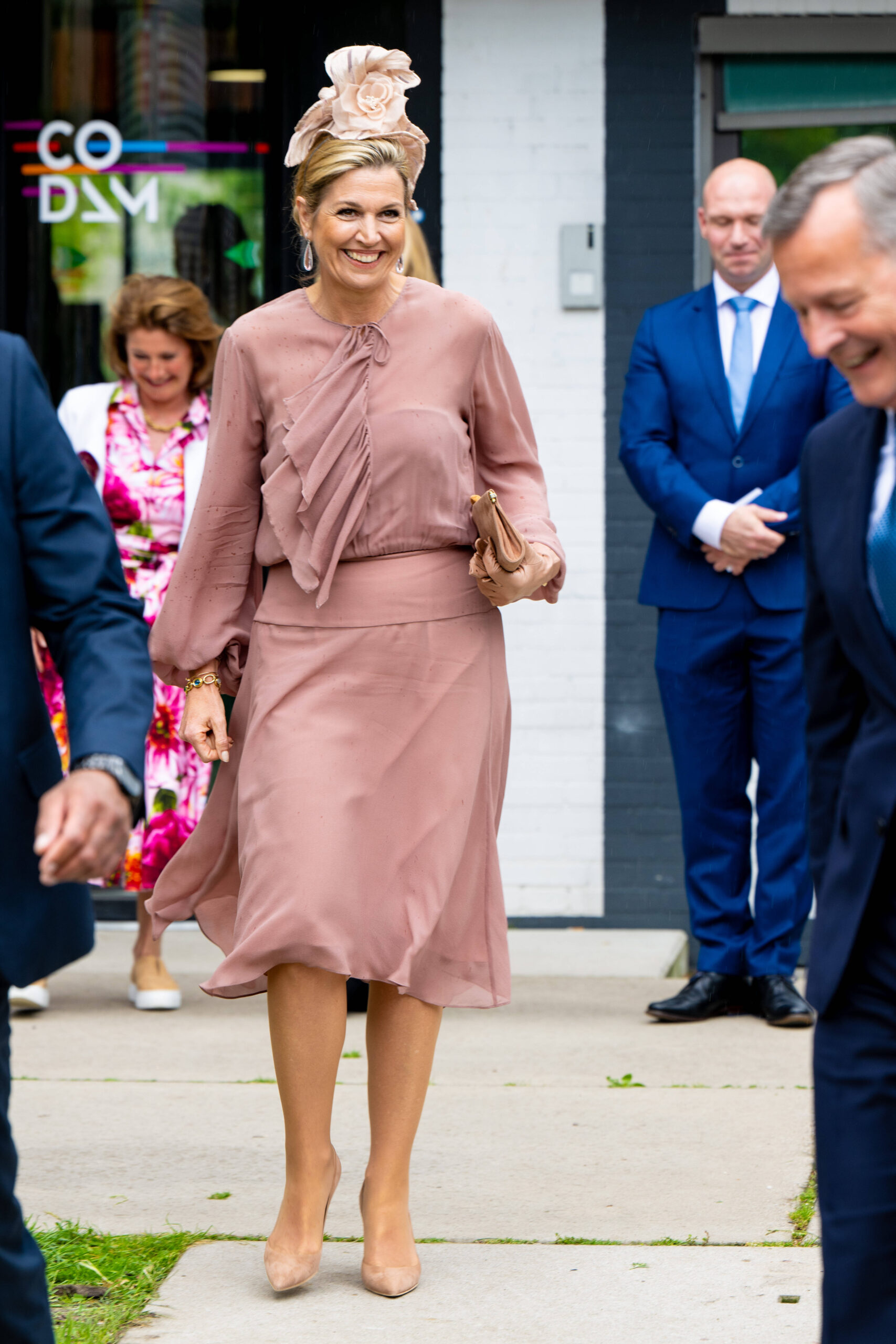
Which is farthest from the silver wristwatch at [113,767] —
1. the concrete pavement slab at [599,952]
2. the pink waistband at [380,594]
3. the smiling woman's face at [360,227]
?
the concrete pavement slab at [599,952]

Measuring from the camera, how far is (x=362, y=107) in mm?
3697

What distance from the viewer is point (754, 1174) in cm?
418

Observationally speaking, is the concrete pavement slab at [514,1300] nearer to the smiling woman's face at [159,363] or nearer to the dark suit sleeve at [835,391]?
the dark suit sleeve at [835,391]

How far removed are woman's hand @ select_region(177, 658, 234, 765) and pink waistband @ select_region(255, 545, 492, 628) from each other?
190mm

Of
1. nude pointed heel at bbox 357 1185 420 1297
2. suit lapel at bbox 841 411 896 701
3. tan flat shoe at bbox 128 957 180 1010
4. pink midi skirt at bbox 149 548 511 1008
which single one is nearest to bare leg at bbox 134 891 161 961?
tan flat shoe at bbox 128 957 180 1010

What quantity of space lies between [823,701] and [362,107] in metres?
1.75

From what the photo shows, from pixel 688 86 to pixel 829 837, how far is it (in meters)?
4.92

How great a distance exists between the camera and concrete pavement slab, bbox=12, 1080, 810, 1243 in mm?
3920

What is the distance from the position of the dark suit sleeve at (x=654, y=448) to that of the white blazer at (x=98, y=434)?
1.25 meters

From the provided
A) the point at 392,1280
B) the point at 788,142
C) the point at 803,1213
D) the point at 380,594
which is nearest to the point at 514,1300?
the point at 392,1280

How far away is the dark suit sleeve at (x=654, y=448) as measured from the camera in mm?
5520

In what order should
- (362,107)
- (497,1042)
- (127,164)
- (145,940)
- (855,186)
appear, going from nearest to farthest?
(855,186), (362,107), (497,1042), (145,940), (127,164)

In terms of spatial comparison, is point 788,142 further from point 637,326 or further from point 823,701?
point 823,701

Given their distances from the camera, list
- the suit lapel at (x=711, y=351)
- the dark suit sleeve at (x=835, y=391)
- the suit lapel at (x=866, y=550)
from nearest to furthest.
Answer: the suit lapel at (x=866, y=550) → the dark suit sleeve at (x=835, y=391) → the suit lapel at (x=711, y=351)
